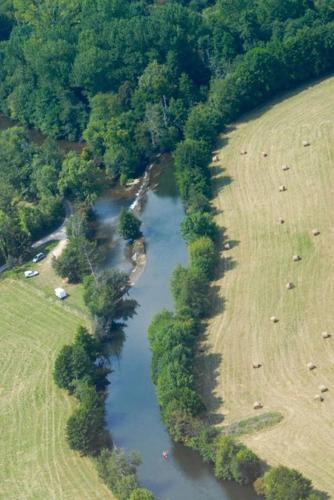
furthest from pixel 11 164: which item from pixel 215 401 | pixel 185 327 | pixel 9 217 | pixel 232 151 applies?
pixel 215 401

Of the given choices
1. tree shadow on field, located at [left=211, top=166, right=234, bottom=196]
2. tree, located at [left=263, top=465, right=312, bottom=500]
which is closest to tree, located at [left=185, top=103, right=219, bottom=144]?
tree shadow on field, located at [left=211, top=166, right=234, bottom=196]

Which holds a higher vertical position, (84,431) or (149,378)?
(84,431)

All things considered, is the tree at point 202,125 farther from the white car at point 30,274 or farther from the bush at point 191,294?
the bush at point 191,294

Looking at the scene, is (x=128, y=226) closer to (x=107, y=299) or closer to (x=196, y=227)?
(x=196, y=227)

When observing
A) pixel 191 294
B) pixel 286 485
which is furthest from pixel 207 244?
pixel 286 485

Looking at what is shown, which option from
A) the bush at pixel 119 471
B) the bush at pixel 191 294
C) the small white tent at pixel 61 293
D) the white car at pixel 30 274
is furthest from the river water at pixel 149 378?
the white car at pixel 30 274
